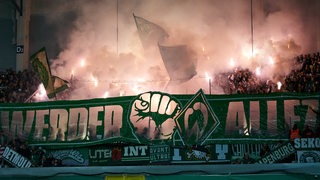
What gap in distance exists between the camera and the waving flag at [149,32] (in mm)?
17328

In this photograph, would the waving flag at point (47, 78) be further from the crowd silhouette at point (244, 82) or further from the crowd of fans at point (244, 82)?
the crowd of fans at point (244, 82)

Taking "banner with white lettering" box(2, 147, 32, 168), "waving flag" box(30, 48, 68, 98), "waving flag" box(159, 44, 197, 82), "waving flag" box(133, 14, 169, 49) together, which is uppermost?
"waving flag" box(133, 14, 169, 49)

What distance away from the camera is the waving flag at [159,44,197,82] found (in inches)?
671

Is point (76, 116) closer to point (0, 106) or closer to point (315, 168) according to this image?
point (0, 106)

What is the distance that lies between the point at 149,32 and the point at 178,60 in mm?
1466

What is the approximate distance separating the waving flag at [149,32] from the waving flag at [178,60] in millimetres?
438

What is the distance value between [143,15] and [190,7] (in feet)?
5.59

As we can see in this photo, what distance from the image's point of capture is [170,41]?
17.2m

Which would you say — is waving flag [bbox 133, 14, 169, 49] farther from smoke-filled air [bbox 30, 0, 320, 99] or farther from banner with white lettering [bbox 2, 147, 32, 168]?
banner with white lettering [bbox 2, 147, 32, 168]

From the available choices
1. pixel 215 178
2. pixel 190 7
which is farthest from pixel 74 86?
pixel 215 178

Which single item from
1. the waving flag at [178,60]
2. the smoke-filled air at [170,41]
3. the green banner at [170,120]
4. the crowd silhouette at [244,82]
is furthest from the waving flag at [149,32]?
the green banner at [170,120]

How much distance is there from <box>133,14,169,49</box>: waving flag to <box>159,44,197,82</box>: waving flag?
438 millimetres

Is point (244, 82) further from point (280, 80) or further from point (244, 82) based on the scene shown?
Result: point (280, 80)

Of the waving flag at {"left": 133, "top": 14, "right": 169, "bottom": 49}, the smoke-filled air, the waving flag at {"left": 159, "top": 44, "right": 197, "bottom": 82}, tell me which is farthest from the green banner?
the waving flag at {"left": 133, "top": 14, "right": 169, "bottom": 49}
